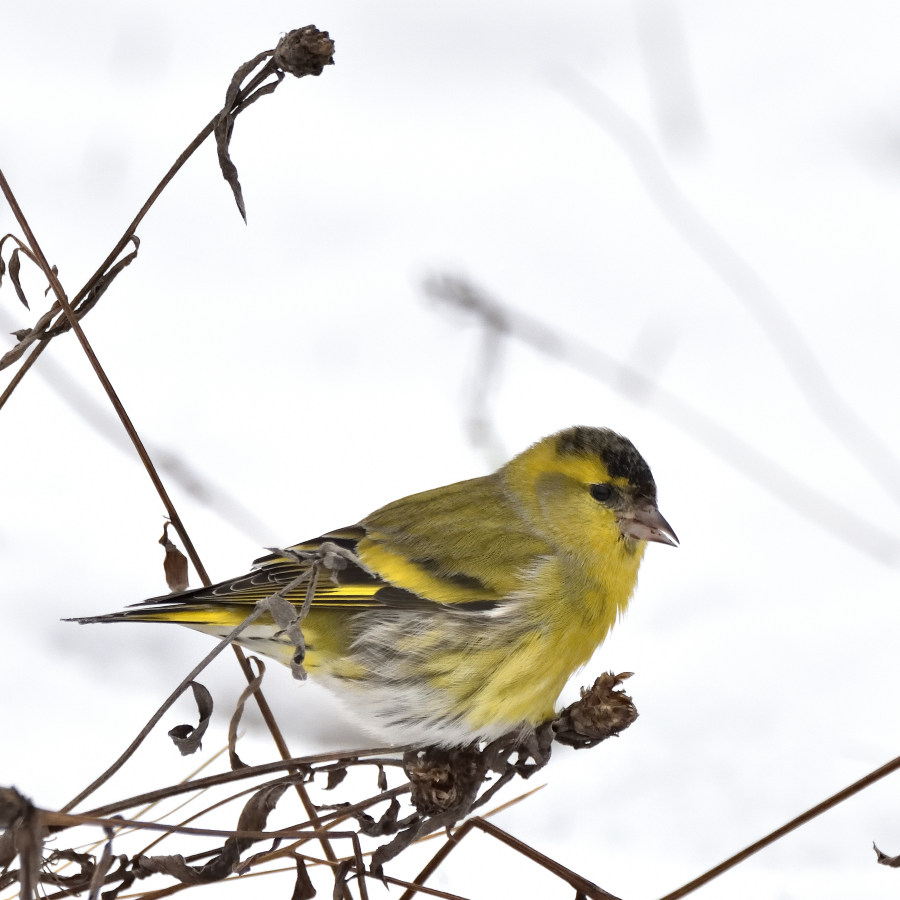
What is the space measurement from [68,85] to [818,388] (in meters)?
3.47

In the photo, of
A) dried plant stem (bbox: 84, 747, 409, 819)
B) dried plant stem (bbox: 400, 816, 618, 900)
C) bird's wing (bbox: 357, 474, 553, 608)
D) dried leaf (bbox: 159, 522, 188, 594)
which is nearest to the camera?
dried plant stem (bbox: 84, 747, 409, 819)

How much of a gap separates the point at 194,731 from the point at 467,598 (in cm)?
104

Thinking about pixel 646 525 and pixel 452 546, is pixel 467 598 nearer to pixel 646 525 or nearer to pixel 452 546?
pixel 452 546

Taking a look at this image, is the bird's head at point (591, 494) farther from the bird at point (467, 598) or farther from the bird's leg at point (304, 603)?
the bird's leg at point (304, 603)

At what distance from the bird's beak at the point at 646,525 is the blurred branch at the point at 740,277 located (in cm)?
166

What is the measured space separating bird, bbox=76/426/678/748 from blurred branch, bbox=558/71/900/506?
1.68 m

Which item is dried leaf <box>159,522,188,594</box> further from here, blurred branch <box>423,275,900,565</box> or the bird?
blurred branch <box>423,275,900,565</box>

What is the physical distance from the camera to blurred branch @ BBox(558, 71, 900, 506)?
4497 millimetres

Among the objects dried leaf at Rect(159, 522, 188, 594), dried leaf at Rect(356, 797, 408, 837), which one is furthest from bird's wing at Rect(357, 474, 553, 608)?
dried leaf at Rect(356, 797, 408, 837)

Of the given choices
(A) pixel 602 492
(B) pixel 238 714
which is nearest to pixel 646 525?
(A) pixel 602 492

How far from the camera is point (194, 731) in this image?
173cm

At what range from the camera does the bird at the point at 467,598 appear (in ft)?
8.23

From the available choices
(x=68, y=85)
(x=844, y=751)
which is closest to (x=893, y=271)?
(x=844, y=751)

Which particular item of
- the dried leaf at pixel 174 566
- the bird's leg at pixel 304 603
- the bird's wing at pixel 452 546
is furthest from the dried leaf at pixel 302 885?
the bird's wing at pixel 452 546
